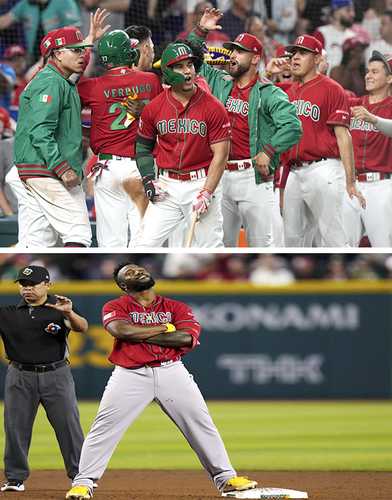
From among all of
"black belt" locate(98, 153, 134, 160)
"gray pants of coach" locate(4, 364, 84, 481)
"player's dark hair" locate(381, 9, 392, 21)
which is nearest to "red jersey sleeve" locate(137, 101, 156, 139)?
"black belt" locate(98, 153, 134, 160)

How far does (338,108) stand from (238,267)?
3.51 meters

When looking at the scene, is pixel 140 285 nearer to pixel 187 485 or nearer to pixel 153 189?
pixel 153 189

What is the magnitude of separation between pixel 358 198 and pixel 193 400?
10.5 feet

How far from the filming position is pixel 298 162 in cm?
943

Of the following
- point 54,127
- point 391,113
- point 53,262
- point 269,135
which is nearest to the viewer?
point 54,127

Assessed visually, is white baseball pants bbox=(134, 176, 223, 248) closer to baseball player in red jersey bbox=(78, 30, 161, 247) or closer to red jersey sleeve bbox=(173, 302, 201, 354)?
baseball player in red jersey bbox=(78, 30, 161, 247)

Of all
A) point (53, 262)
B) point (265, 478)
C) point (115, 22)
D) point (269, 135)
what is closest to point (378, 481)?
point (265, 478)

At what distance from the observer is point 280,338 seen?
12.7 meters

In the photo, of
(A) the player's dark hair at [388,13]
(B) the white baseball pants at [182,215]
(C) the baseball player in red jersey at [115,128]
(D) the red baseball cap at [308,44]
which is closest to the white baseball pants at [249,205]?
(B) the white baseball pants at [182,215]

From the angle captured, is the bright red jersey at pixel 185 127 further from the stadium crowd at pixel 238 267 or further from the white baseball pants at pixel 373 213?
the stadium crowd at pixel 238 267

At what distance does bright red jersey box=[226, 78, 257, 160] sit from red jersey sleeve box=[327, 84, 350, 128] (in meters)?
0.70

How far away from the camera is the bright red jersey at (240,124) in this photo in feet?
29.7

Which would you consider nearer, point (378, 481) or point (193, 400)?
point (193, 400)

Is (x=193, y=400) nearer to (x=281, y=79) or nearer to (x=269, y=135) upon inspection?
(x=269, y=135)
